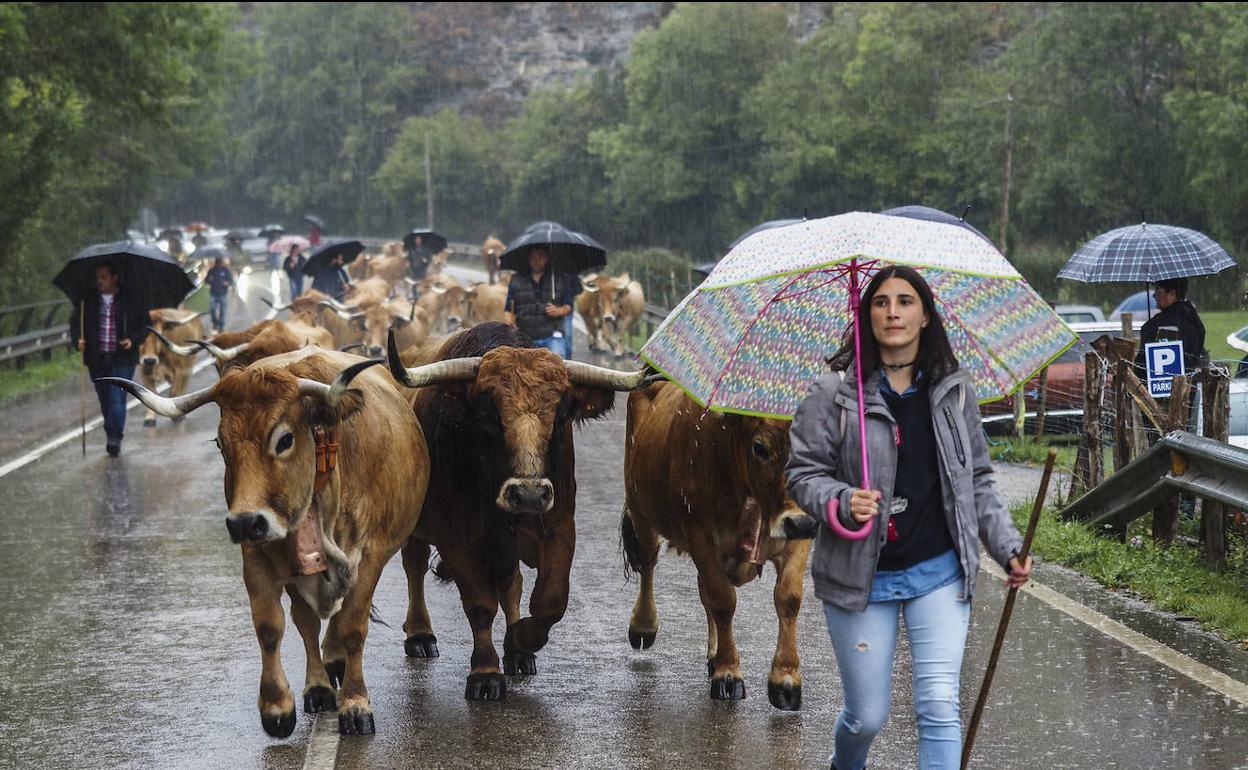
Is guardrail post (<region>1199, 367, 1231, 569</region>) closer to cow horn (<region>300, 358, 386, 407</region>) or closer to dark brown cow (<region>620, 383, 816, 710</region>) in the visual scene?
dark brown cow (<region>620, 383, 816, 710</region>)

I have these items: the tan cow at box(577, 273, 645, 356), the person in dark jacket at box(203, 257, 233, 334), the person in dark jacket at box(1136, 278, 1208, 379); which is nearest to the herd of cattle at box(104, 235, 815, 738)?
the person in dark jacket at box(1136, 278, 1208, 379)

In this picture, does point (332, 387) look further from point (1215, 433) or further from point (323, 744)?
point (1215, 433)

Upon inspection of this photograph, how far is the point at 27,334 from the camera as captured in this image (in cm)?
2881

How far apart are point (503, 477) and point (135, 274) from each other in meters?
11.0

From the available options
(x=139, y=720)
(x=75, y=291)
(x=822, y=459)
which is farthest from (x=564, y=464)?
(x=75, y=291)

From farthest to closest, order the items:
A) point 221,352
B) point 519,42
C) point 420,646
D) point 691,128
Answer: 1. point 519,42
2. point 691,128
3. point 221,352
4. point 420,646

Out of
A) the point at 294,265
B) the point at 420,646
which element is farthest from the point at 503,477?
the point at 294,265

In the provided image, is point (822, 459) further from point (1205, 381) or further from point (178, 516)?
point (178, 516)

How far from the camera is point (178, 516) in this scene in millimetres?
13555

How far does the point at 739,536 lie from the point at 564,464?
99cm

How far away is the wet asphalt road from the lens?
6.82 metres

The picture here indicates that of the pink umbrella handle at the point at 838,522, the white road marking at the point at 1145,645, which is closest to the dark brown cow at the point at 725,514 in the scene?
the white road marking at the point at 1145,645

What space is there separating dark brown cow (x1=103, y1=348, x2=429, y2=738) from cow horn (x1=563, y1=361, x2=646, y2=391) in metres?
0.86

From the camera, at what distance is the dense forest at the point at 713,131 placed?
2878cm
